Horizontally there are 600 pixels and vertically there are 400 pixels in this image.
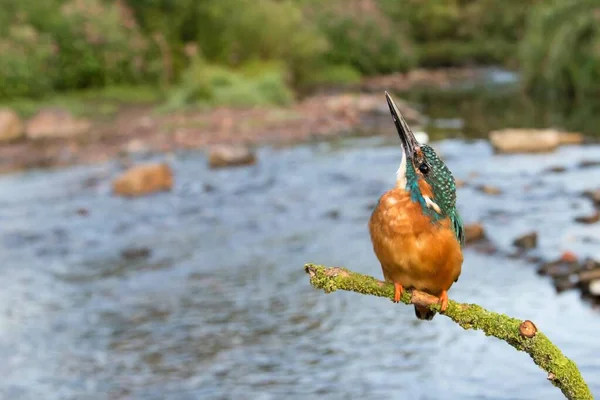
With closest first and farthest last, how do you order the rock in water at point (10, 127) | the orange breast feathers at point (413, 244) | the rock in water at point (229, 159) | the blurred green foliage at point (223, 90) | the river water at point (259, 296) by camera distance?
the orange breast feathers at point (413, 244)
the river water at point (259, 296)
the rock in water at point (229, 159)
the rock in water at point (10, 127)
the blurred green foliage at point (223, 90)

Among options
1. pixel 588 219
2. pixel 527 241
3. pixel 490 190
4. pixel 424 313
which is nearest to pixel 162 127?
pixel 490 190

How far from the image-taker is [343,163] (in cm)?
1611

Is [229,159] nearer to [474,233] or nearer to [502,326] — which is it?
[474,233]

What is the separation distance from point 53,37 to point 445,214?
29.5 metres

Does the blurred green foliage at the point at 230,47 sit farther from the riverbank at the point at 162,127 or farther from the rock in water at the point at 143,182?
the rock in water at the point at 143,182

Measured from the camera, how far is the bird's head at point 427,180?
2469mm

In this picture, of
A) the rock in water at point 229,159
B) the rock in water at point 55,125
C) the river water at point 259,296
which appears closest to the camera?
the river water at point 259,296

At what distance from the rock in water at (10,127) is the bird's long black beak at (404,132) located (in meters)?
21.1

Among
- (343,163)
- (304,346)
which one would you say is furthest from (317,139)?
(304,346)

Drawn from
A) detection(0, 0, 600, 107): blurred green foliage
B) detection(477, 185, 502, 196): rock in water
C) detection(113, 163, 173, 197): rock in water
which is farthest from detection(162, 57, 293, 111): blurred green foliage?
detection(477, 185, 502, 196): rock in water

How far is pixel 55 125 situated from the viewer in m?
23.4

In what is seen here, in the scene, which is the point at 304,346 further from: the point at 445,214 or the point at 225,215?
the point at 225,215

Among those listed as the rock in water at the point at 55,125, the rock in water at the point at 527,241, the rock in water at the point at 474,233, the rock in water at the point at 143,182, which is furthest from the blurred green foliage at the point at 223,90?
the rock in water at the point at 527,241

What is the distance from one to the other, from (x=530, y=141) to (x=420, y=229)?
1398 centimetres
